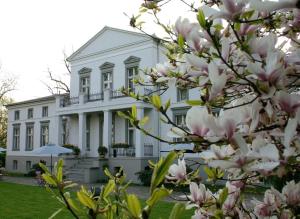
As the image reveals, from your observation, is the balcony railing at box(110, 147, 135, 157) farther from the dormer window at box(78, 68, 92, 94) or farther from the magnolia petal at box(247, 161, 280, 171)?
the magnolia petal at box(247, 161, 280, 171)

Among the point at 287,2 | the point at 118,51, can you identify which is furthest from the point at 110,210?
the point at 118,51

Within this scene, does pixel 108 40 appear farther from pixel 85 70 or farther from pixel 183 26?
pixel 183 26

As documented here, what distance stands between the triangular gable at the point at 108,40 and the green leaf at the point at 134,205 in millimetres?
21047

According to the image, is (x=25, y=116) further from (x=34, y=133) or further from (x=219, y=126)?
(x=219, y=126)

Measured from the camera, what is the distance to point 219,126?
3.10 feet

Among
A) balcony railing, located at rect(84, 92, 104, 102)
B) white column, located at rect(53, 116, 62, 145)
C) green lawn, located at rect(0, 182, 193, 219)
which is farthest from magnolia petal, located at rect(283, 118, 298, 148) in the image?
white column, located at rect(53, 116, 62, 145)

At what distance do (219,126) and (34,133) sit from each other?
97.0 ft

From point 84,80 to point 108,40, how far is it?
3423mm

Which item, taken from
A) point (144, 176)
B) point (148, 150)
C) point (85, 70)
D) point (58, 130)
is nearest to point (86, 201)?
point (144, 176)

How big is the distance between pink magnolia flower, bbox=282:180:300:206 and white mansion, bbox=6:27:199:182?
1726 centimetres

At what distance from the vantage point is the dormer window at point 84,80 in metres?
24.6

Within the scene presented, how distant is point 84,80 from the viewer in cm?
2508

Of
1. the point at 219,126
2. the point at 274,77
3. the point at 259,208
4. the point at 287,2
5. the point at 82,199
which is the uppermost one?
the point at 287,2

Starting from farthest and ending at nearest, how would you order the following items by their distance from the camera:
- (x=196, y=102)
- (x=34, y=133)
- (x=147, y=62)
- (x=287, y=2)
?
(x=34, y=133)
(x=147, y=62)
(x=196, y=102)
(x=287, y=2)
